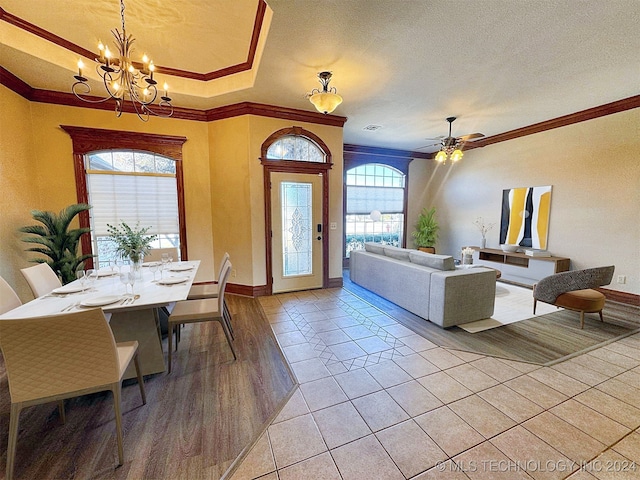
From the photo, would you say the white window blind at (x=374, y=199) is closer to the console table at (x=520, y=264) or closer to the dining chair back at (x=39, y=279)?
the console table at (x=520, y=264)

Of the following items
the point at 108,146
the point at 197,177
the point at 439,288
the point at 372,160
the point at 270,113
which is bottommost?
the point at 439,288

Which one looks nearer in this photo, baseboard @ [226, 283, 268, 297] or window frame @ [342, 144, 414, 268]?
baseboard @ [226, 283, 268, 297]

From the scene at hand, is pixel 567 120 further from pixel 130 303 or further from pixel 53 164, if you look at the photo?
pixel 53 164

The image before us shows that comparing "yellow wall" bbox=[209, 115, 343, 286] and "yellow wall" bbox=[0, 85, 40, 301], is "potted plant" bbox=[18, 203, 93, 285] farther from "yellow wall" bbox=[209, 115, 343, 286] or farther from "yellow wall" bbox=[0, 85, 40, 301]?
"yellow wall" bbox=[209, 115, 343, 286]

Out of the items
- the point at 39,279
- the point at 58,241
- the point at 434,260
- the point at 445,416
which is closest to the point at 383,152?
the point at 434,260

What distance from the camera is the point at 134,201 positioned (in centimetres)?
420

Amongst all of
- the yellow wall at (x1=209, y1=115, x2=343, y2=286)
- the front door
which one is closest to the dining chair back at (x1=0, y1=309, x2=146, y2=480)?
the yellow wall at (x1=209, y1=115, x2=343, y2=286)

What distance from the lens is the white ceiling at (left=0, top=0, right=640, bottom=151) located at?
7.37 ft

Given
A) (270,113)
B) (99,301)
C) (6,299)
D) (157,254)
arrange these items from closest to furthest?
(99,301) → (6,299) → (157,254) → (270,113)

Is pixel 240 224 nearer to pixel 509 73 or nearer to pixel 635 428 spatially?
pixel 509 73

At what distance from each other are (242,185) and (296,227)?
1121mm

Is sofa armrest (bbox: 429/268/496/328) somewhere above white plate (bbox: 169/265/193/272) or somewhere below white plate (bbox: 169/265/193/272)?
below

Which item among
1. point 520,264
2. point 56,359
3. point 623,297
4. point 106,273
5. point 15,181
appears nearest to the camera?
point 56,359

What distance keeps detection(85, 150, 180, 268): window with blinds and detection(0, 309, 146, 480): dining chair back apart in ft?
10.5
